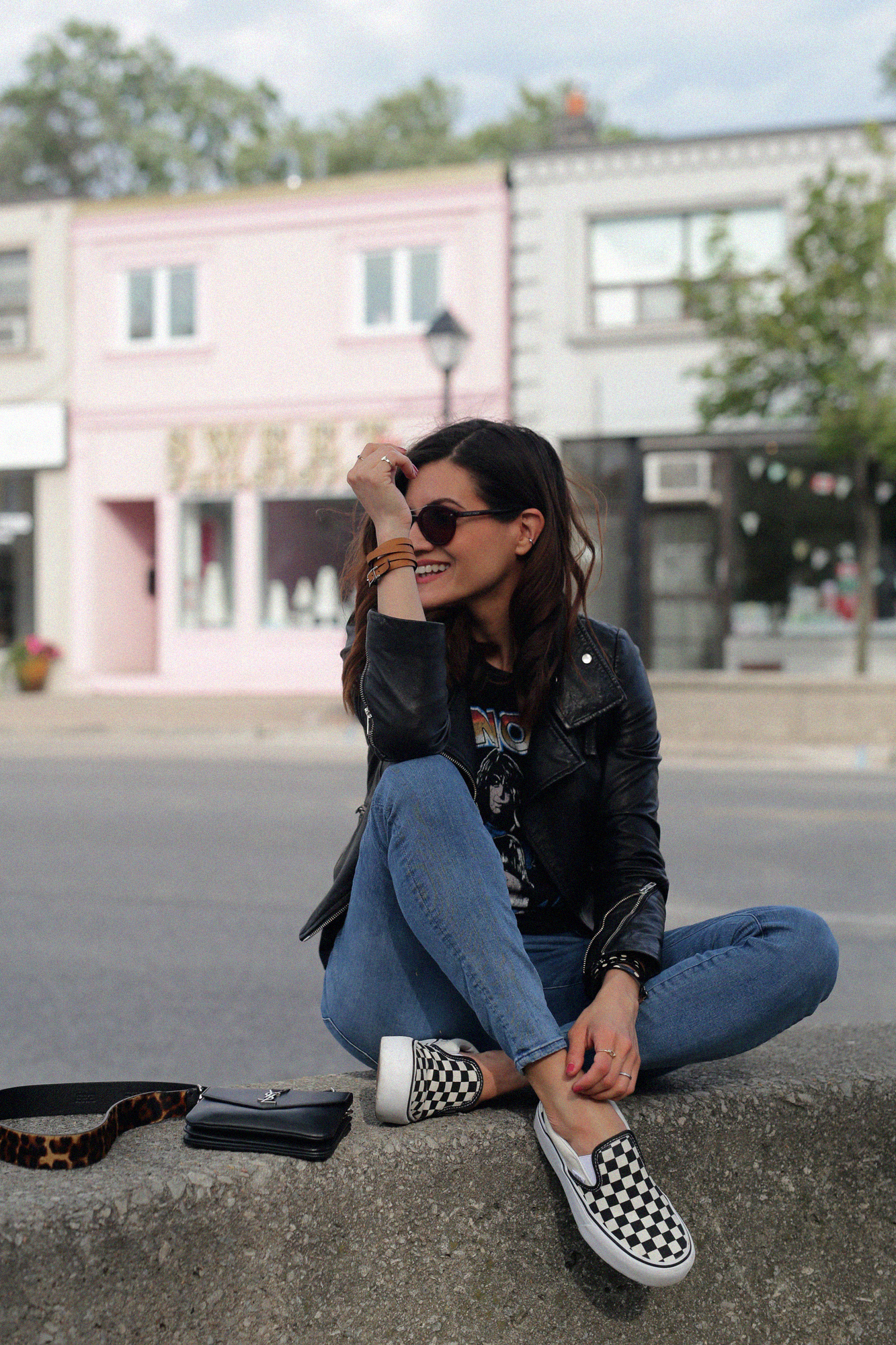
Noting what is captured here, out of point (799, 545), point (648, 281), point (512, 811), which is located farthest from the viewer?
point (799, 545)

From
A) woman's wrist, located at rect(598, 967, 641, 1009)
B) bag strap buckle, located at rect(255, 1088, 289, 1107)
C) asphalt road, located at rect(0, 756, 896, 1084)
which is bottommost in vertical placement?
asphalt road, located at rect(0, 756, 896, 1084)

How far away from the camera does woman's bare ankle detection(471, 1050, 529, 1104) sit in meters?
2.11

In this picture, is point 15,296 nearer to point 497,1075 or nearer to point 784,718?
point 784,718

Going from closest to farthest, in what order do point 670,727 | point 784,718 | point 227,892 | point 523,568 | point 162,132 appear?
point 523,568 < point 227,892 < point 784,718 < point 670,727 < point 162,132

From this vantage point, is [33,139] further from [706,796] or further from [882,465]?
[706,796]

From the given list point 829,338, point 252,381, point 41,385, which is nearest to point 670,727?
point 829,338

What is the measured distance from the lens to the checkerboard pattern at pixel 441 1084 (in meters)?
2.06

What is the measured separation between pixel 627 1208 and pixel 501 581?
45.4 inches

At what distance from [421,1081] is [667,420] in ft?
51.9

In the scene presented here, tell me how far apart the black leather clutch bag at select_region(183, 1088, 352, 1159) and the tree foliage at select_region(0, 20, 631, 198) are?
38971 mm

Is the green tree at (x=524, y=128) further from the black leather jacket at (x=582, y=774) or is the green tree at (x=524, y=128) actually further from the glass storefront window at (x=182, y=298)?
the black leather jacket at (x=582, y=774)

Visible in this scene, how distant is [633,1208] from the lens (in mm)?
1905

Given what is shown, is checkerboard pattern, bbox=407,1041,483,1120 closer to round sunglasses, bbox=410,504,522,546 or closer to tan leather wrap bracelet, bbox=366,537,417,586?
tan leather wrap bracelet, bbox=366,537,417,586

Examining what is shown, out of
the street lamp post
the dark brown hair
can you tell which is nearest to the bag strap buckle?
the dark brown hair
